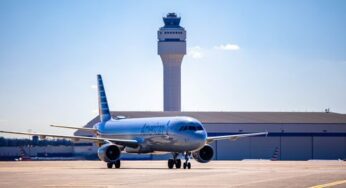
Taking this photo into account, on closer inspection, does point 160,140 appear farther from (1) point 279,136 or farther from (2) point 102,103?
(1) point 279,136

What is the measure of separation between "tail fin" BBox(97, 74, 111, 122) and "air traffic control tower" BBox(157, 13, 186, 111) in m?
102

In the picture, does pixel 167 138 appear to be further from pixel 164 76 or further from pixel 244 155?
pixel 164 76

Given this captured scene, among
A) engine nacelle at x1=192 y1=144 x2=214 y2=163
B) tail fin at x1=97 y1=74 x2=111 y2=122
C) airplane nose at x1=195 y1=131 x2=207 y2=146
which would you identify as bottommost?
engine nacelle at x1=192 y1=144 x2=214 y2=163

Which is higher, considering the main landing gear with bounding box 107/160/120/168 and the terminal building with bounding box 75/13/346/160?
the terminal building with bounding box 75/13/346/160

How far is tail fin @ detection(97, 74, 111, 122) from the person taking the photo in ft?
268

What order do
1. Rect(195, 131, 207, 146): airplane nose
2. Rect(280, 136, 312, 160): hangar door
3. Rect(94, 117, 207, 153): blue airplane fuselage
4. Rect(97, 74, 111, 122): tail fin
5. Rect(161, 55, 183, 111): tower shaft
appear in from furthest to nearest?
Rect(161, 55, 183, 111): tower shaft < Rect(280, 136, 312, 160): hangar door < Rect(97, 74, 111, 122): tail fin < Rect(94, 117, 207, 153): blue airplane fuselage < Rect(195, 131, 207, 146): airplane nose

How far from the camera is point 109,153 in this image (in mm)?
65875

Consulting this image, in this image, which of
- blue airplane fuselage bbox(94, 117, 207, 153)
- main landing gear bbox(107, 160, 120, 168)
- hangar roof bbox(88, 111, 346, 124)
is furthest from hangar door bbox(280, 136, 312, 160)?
main landing gear bbox(107, 160, 120, 168)

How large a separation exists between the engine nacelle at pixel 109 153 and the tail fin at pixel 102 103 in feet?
49.7

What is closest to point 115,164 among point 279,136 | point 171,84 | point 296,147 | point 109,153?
point 109,153

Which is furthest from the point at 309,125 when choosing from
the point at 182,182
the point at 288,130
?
the point at 182,182

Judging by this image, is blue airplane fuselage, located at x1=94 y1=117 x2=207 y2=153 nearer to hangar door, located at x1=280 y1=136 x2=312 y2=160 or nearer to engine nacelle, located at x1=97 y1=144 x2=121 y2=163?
engine nacelle, located at x1=97 y1=144 x2=121 y2=163

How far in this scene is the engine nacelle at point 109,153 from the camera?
6538 cm

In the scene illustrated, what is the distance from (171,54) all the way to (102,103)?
357ft
